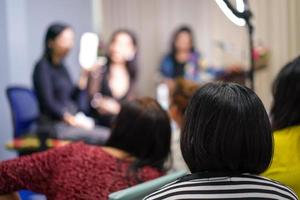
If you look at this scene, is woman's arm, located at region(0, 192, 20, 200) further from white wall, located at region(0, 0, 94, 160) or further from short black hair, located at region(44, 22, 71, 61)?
white wall, located at region(0, 0, 94, 160)

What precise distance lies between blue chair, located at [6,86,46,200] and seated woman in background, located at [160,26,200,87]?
6.72ft

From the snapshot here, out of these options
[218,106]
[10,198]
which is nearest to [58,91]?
[10,198]

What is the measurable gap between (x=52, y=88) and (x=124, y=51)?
36.0 inches

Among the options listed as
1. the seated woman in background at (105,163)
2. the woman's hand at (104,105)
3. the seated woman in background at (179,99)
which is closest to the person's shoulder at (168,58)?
the woman's hand at (104,105)

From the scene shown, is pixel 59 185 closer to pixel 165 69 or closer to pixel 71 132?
pixel 71 132

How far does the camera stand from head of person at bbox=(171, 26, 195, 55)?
17.0ft

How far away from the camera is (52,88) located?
348 cm

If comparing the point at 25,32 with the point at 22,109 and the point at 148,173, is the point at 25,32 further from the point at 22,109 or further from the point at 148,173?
the point at 148,173

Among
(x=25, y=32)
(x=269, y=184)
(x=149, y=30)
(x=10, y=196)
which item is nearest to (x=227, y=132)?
(x=269, y=184)

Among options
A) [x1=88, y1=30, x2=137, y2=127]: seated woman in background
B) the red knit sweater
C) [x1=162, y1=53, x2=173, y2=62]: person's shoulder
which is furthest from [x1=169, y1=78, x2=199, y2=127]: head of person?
[x1=162, y1=53, x2=173, y2=62]: person's shoulder

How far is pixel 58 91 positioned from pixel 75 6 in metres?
1.32

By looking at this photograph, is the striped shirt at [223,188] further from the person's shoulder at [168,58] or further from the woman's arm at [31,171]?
the person's shoulder at [168,58]

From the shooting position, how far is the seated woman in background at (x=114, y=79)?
395 cm

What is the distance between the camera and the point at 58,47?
11.4 feet
